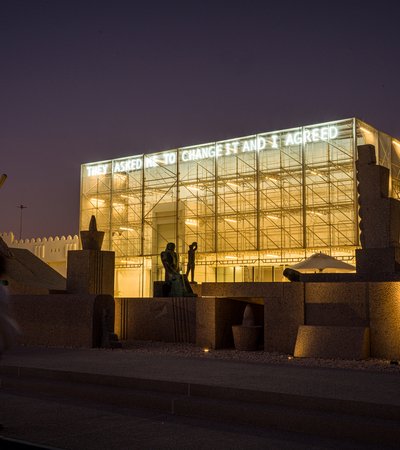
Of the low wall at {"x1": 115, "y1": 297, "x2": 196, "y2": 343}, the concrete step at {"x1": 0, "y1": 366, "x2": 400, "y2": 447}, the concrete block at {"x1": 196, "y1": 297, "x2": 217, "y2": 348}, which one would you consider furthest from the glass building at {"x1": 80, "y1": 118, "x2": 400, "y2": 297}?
the concrete step at {"x1": 0, "y1": 366, "x2": 400, "y2": 447}

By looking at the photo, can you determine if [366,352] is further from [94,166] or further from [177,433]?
[94,166]

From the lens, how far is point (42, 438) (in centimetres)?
502

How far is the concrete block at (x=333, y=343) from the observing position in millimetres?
9906

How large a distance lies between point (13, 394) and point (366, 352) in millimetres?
5305

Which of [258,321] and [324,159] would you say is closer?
[258,321]

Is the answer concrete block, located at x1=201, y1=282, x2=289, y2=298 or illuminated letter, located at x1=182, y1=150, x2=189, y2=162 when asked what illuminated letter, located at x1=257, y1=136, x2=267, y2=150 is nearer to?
illuminated letter, located at x1=182, y1=150, x2=189, y2=162

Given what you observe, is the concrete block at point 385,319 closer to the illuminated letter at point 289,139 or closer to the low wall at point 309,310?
the low wall at point 309,310

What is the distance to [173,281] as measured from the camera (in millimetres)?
15156

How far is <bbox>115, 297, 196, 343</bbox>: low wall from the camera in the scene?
13.4 m

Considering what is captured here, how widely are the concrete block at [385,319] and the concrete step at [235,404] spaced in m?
4.57

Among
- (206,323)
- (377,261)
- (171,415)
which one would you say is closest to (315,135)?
(377,261)

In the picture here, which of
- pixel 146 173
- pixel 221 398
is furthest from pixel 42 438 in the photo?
pixel 146 173

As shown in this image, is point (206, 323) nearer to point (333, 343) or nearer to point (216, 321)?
point (216, 321)

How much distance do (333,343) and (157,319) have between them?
187 inches
